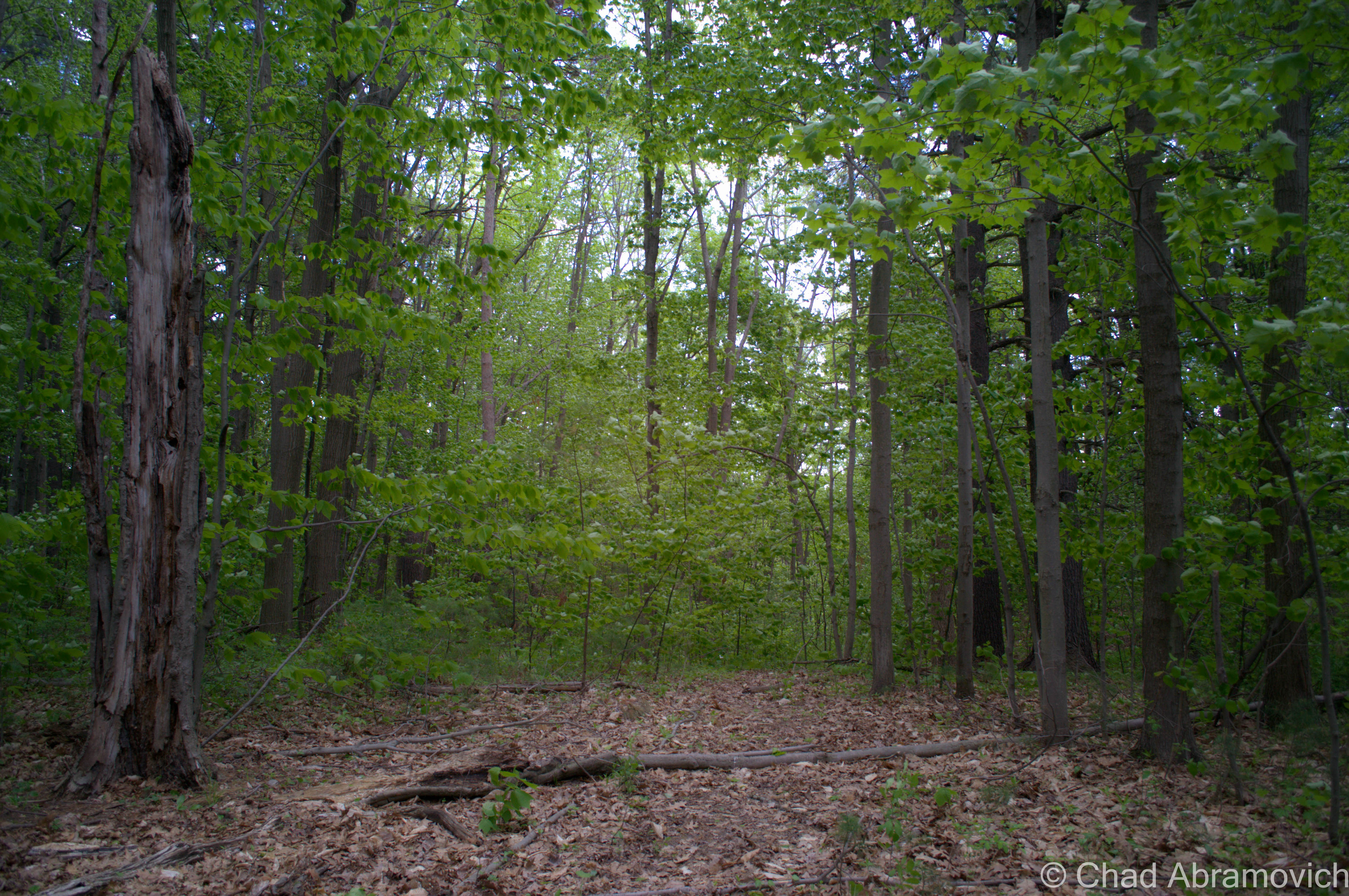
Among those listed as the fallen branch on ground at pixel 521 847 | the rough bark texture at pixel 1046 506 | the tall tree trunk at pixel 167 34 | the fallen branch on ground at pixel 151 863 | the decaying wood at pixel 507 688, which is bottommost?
the decaying wood at pixel 507 688

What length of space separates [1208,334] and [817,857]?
12.4 feet

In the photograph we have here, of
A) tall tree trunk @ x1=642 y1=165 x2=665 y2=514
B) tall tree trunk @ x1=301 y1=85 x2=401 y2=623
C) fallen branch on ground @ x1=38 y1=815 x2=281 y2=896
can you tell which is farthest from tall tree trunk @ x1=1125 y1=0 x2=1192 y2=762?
tall tree trunk @ x1=642 y1=165 x2=665 y2=514

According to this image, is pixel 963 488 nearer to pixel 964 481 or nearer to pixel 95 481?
pixel 964 481

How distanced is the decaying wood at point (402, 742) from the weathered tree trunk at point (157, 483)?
0.93 meters

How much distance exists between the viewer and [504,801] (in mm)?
3709

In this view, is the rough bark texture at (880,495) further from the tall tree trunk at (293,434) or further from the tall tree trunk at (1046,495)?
the tall tree trunk at (293,434)

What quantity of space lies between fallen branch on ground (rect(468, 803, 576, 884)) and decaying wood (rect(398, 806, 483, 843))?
0.76 ft

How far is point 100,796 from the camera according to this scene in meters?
3.92

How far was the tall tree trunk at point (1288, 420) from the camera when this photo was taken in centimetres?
473

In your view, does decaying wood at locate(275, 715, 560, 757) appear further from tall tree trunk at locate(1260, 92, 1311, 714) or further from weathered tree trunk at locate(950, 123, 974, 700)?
tall tree trunk at locate(1260, 92, 1311, 714)

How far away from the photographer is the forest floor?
3189 millimetres

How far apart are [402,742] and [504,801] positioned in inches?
92.2

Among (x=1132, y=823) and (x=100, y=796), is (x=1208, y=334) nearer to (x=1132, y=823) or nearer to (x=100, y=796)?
(x=1132, y=823)

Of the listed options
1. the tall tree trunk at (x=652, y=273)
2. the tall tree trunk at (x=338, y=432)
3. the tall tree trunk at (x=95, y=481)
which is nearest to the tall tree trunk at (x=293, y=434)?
the tall tree trunk at (x=338, y=432)
